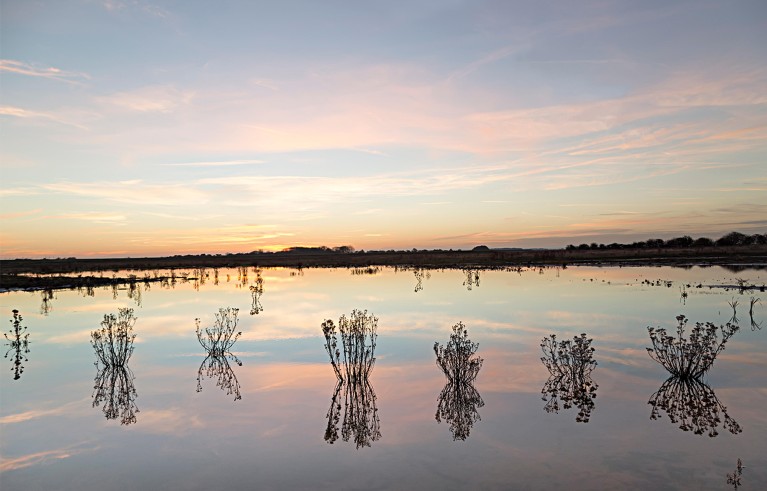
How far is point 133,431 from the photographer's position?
9.41 m

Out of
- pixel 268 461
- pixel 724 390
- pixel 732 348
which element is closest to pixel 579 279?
pixel 732 348

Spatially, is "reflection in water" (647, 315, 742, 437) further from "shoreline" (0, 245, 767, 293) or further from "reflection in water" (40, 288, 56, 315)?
"shoreline" (0, 245, 767, 293)

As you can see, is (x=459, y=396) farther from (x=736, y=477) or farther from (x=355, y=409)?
(x=736, y=477)

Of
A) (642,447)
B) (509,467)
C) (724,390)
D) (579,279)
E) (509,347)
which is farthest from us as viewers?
(579,279)

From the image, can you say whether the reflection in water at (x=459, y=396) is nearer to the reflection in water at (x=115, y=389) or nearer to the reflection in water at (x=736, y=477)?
the reflection in water at (x=736, y=477)

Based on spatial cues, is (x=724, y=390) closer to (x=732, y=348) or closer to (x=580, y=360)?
(x=580, y=360)

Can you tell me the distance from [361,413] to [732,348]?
10.7 metres

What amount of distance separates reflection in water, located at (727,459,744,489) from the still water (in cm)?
4

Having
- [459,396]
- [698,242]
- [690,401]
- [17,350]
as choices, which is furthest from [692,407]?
[698,242]

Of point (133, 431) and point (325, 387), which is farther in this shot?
point (325, 387)

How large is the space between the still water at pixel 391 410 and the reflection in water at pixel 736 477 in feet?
0.13

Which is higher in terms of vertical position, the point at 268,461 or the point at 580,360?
the point at 580,360

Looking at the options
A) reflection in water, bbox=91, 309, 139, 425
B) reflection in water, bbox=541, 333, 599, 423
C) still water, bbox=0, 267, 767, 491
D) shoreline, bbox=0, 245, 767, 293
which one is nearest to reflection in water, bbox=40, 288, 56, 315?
shoreline, bbox=0, 245, 767, 293

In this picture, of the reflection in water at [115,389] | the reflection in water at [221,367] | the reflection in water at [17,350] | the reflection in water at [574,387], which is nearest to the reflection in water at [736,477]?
the reflection in water at [574,387]
